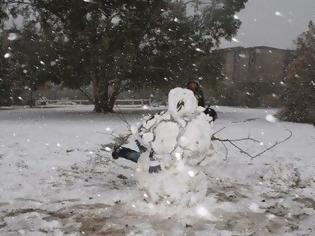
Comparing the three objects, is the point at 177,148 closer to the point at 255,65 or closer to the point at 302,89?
the point at 302,89

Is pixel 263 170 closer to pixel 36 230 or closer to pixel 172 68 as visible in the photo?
pixel 36 230

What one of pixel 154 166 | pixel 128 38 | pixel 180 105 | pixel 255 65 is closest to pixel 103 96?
pixel 128 38

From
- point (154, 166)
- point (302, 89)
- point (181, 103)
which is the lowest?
point (154, 166)

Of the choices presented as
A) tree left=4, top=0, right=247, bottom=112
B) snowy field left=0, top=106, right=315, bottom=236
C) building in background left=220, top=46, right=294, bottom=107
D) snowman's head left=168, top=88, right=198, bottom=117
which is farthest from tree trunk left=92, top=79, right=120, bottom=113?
building in background left=220, top=46, right=294, bottom=107

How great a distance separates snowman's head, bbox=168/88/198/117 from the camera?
16.9 feet

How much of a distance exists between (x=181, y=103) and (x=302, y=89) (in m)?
15.2

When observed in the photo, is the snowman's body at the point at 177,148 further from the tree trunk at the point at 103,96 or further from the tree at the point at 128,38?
the tree trunk at the point at 103,96

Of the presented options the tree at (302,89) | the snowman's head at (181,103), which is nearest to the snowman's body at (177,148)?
the snowman's head at (181,103)

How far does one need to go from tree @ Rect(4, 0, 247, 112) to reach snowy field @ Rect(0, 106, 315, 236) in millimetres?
8114

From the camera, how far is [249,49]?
5231 centimetres

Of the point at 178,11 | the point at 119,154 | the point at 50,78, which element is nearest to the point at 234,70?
the point at 178,11

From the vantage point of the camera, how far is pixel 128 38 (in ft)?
59.0

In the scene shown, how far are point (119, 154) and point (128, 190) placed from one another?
747 mm

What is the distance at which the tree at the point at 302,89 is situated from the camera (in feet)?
61.1
